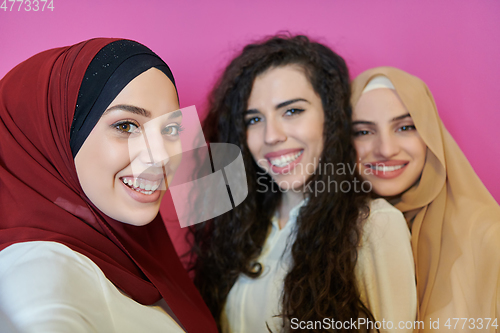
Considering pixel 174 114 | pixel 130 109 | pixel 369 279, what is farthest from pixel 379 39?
pixel 130 109

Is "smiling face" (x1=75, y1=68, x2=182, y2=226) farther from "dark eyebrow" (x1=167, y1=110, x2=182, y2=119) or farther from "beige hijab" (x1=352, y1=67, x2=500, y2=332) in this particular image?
"beige hijab" (x1=352, y1=67, x2=500, y2=332)

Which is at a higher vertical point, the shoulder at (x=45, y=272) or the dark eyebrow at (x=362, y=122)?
the dark eyebrow at (x=362, y=122)

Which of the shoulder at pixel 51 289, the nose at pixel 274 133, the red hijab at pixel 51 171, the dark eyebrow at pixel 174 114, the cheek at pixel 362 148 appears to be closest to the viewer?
the shoulder at pixel 51 289

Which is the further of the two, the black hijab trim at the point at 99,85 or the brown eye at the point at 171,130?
the brown eye at the point at 171,130

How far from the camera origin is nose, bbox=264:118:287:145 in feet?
5.59

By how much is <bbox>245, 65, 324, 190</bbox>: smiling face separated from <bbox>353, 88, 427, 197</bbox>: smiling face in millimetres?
225

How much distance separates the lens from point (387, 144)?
67.8 inches

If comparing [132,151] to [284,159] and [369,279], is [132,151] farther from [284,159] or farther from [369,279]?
[369,279]

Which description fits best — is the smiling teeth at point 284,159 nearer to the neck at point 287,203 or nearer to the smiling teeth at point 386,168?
the neck at point 287,203

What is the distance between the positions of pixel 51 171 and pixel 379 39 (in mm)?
1828

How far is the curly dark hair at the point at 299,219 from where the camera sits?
155 cm

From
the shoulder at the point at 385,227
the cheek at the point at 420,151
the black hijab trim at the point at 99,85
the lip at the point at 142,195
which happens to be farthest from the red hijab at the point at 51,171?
the cheek at the point at 420,151

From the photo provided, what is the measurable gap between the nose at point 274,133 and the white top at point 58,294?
0.93 m

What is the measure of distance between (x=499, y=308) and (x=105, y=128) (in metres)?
1.56
